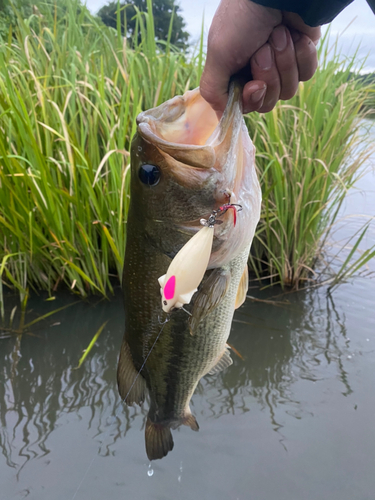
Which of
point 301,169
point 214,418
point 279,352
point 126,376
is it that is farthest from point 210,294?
point 301,169

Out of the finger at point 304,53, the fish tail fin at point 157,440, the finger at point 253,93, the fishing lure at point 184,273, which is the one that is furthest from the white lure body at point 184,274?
the fish tail fin at point 157,440

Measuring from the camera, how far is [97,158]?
255 centimetres

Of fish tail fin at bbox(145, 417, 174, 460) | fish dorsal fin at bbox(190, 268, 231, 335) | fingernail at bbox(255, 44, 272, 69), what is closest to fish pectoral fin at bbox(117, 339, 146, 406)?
fish tail fin at bbox(145, 417, 174, 460)

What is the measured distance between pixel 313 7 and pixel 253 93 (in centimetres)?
25

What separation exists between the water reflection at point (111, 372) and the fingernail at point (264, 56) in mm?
1658

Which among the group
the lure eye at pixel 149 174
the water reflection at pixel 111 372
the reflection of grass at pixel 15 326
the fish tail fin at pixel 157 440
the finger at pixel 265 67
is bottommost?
the reflection of grass at pixel 15 326

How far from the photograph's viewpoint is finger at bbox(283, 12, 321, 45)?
1028mm

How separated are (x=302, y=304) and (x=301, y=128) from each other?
1390 millimetres

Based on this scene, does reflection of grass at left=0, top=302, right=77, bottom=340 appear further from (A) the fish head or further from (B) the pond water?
(A) the fish head

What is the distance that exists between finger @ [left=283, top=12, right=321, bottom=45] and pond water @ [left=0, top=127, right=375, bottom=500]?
67.9 inches

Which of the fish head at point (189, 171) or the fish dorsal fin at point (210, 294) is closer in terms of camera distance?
the fish head at point (189, 171)

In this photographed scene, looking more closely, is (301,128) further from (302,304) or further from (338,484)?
(338,484)

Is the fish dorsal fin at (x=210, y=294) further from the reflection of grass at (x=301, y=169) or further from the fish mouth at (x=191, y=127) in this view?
the reflection of grass at (x=301, y=169)

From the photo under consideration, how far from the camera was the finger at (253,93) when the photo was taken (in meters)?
1.00
